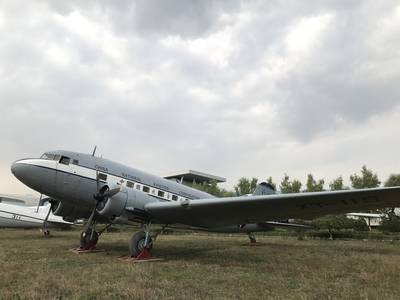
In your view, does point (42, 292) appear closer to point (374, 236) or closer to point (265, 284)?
point (265, 284)

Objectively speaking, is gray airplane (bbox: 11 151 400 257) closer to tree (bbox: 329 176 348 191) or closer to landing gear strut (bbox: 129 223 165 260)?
landing gear strut (bbox: 129 223 165 260)

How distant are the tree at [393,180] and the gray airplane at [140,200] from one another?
3189cm

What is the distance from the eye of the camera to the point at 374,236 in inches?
1172

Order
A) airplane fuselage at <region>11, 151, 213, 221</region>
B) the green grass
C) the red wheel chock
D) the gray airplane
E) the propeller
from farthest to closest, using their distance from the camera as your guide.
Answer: airplane fuselage at <region>11, 151, 213, 221</region>, the propeller, the red wheel chock, the gray airplane, the green grass

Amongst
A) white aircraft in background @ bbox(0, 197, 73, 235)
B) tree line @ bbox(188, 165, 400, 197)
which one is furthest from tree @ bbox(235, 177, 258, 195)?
white aircraft in background @ bbox(0, 197, 73, 235)

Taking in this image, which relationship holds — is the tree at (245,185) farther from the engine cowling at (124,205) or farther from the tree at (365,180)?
the engine cowling at (124,205)

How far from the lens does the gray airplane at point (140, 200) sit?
10.9 metres

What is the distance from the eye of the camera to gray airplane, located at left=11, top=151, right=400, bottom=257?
35.7ft

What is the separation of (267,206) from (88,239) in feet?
25.5

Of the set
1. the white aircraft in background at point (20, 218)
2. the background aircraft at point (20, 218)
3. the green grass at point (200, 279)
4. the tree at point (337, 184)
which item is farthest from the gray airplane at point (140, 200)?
the tree at point (337, 184)

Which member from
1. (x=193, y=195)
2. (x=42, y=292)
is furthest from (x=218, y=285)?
(x=193, y=195)

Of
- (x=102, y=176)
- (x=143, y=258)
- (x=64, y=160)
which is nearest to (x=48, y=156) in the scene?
(x=64, y=160)

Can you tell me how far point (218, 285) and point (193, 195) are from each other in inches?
331

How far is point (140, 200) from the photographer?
12461 millimetres
